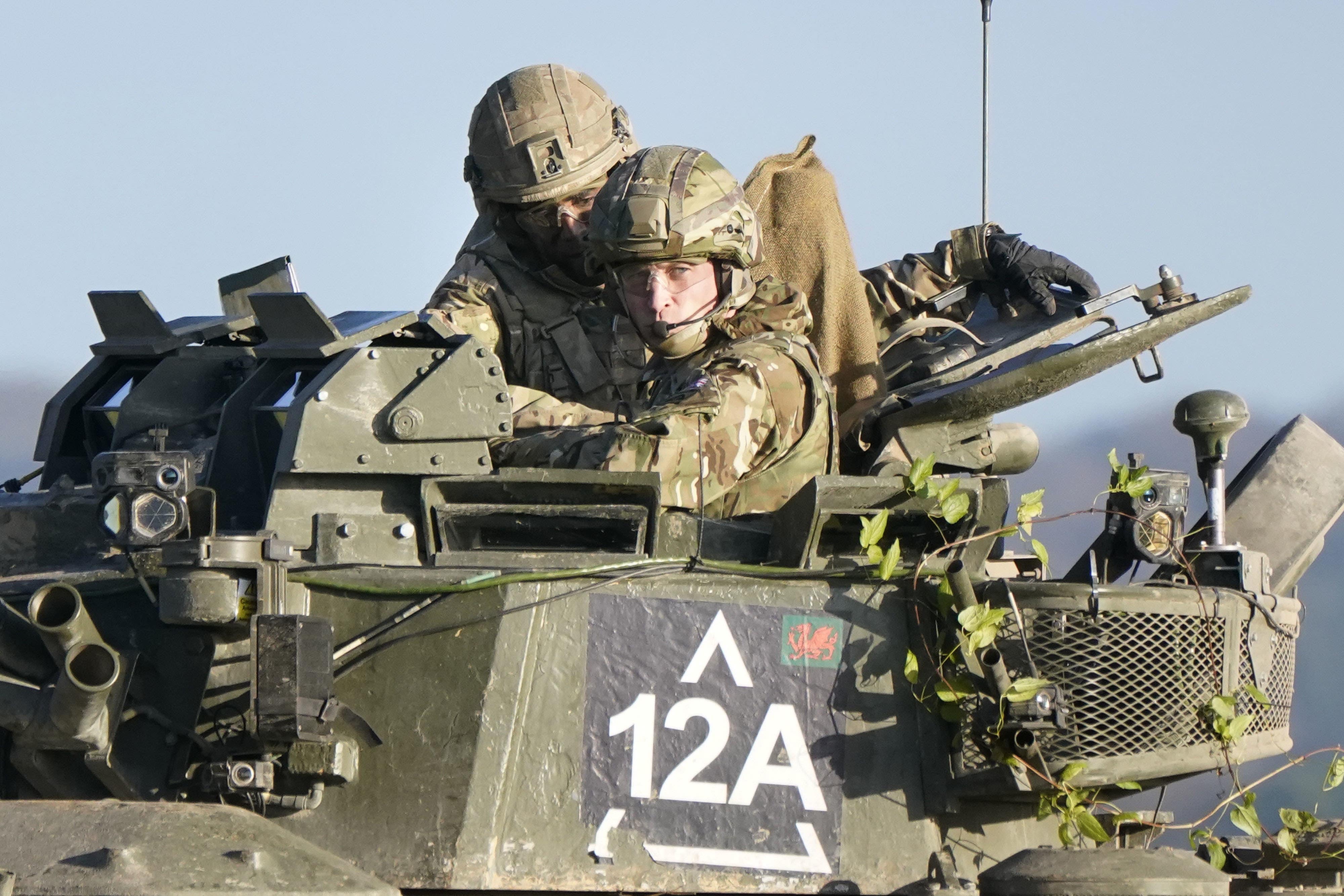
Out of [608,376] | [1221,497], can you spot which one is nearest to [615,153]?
[608,376]

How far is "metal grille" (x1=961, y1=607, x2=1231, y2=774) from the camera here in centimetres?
624

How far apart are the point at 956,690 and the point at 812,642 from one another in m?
0.46

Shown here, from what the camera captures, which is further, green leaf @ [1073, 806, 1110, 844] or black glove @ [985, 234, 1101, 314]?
black glove @ [985, 234, 1101, 314]

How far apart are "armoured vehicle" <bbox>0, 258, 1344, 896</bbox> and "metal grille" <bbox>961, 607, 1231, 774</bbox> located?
0.04ft

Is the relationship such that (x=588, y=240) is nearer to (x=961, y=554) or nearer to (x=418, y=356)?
(x=418, y=356)

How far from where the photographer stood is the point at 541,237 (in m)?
9.03

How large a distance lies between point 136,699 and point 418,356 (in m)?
1.41

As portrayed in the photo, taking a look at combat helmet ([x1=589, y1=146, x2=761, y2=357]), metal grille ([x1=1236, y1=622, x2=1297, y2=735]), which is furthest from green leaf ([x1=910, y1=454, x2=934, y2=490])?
combat helmet ([x1=589, y1=146, x2=761, y2=357])

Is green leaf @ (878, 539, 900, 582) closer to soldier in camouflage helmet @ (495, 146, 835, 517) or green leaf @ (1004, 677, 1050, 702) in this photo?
green leaf @ (1004, 677, 1050, 702)

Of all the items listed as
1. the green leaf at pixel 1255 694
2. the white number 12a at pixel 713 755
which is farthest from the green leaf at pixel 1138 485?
the white number 12a at pixel 713 755

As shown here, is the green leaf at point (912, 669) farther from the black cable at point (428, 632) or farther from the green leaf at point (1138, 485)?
the green leaf at point (1138, 485)

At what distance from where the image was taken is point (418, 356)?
662 centimetres

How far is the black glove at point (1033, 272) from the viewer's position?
8984mm

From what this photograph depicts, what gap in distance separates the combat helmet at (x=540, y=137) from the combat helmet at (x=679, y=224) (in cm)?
120
